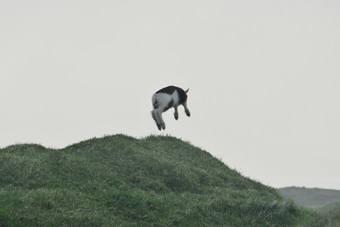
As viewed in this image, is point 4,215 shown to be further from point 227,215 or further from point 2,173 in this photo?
point 227,215

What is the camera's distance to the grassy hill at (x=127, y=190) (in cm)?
1820

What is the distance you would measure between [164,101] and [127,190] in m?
7.63

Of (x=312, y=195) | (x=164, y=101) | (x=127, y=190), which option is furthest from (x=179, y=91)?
(x=312, y=195)

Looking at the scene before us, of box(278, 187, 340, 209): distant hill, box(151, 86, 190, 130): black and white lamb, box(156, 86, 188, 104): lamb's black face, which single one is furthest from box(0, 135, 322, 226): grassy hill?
box(278, 187, 340, 209): distant hill

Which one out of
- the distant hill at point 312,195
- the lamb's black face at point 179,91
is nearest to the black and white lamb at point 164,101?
the lamb's black face at point 179,91

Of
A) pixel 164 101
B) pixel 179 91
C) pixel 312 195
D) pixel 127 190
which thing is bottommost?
pixel 127 190

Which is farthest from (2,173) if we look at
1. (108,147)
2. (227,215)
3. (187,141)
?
(187,141)

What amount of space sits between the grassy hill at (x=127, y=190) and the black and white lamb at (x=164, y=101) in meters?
1.42

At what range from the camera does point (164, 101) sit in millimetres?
27859

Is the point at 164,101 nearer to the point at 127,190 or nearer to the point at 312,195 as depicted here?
the point at 127,190

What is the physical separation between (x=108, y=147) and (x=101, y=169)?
3012 mm

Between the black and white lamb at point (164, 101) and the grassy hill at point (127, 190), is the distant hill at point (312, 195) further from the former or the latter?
the grassy hill at point (127, 190)

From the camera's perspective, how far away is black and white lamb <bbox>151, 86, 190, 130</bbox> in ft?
91.4

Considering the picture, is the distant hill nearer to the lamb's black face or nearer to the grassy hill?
the lamb's black face
